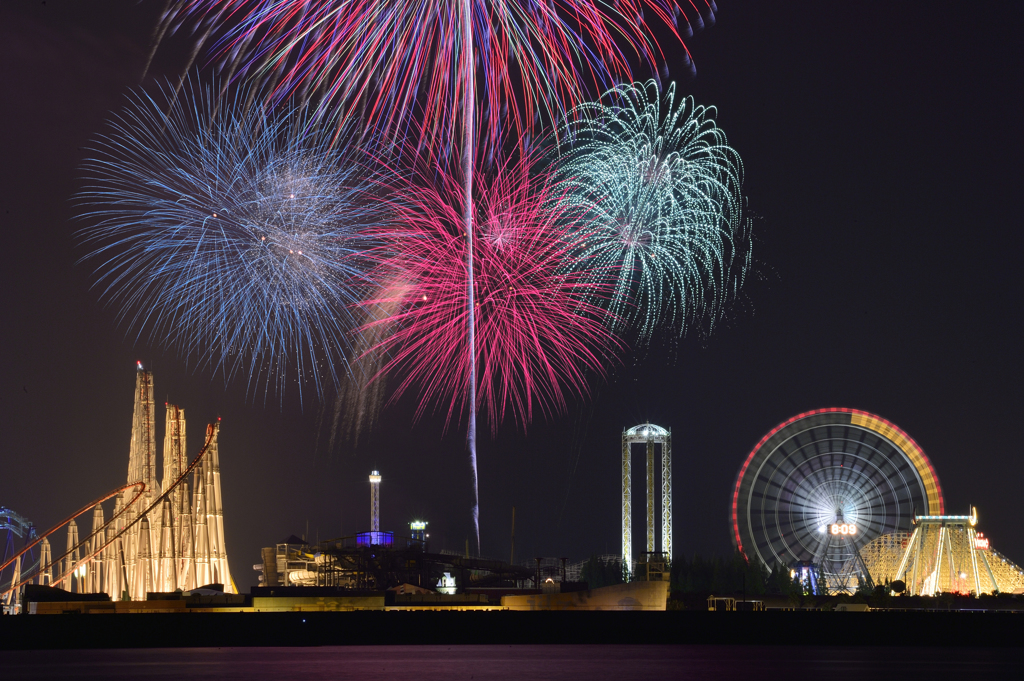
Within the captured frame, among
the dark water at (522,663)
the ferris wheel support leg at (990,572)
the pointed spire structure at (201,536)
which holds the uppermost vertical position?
the pointed spire structure at (201,536)

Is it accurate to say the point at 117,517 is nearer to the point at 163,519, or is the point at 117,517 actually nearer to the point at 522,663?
the point at 163,519

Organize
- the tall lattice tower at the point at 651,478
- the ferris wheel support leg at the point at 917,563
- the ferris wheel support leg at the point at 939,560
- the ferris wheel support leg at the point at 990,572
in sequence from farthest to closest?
1. the tall lattice tower at the point at 651,478
2. the ferris wheel support leg at the point at 990,572
3. the ferris wheel support leg at the point at 917,563
4. the ferris wheel support leg at the point at 939,560

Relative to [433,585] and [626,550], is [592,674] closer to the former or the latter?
[433,585]

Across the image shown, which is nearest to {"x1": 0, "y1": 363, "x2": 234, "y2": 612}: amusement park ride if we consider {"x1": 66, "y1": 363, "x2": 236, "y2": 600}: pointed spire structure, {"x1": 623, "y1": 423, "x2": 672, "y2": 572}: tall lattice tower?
{"x1": 66, "y1": 363, "x2": 236, "y2": 600}: pointed spire structure

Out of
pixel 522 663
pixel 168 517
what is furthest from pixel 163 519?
pixel 522 663

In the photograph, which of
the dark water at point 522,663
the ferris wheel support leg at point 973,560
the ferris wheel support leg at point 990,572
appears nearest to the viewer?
the dark water at point 522,663

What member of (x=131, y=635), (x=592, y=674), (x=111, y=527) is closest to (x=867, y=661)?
(x=592, y=674)

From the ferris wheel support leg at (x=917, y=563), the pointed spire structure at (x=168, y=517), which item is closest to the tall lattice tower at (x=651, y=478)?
the ferris wheel support leg at (x=917, y=563)

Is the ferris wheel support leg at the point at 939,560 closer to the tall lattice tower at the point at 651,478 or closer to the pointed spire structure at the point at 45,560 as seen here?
the tall lattice tower at the point at 651,478

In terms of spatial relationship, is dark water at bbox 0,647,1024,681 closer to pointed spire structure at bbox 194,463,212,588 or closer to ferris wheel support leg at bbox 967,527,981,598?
pointed spire structure at bbox 194,463,212,588
